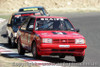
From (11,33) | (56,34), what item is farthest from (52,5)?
(56,34)

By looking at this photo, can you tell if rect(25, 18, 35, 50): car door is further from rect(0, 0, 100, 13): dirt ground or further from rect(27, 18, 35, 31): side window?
rect(0, 0, 100, 13): dirt ground

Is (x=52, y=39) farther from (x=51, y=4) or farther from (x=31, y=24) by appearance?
(x=51, y=4)

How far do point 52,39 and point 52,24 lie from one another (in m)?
1.48

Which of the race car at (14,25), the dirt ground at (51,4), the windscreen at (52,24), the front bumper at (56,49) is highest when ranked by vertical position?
the windscreen at (52,24)

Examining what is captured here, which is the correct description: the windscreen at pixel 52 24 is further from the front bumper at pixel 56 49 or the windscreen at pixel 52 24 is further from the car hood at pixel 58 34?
the front bumper at pixel 56 49

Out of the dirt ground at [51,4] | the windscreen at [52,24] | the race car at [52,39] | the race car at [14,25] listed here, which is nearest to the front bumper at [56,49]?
the race car at [52,39]

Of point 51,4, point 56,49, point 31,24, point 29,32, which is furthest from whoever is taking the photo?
point 51,4

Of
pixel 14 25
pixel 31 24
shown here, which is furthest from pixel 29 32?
pixel 14 25

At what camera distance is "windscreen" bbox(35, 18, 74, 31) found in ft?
43.8

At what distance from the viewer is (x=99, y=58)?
13.8 meters

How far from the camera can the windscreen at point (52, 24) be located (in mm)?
13352

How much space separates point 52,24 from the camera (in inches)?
535

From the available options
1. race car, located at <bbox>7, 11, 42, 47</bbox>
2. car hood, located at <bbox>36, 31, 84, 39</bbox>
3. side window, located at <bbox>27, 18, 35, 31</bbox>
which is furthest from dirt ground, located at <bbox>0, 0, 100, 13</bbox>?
car hood, located at <bbox>36, 31, 84, 39</bbox>

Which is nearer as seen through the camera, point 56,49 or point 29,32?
point 56,49
